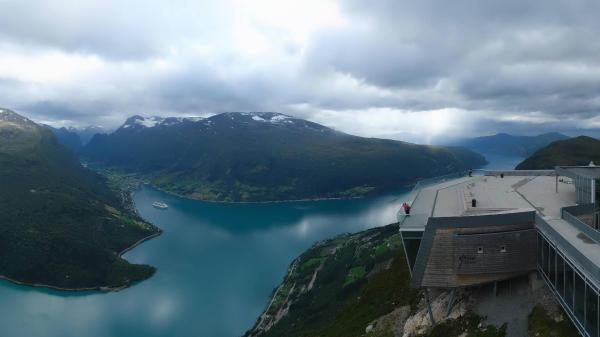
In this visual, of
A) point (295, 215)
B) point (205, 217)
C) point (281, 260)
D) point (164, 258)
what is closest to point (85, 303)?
point (164, 258)

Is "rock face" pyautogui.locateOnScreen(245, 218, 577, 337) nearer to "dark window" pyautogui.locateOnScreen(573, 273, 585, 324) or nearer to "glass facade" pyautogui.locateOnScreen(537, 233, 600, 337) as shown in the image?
"glass facade" pyautogui.locateOnScreen(537, 233, 600, 337)

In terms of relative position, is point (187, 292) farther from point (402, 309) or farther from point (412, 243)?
point (412, 243)

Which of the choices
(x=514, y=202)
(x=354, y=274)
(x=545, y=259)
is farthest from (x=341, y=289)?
(x=545, y=259)

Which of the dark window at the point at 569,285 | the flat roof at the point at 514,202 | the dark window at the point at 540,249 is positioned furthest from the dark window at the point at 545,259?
the dark window at the point at 569,285

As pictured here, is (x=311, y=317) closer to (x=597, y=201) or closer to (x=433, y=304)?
(x=433, y=304)

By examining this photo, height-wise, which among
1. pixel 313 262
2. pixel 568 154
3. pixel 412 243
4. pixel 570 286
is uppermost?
pixel 568 154

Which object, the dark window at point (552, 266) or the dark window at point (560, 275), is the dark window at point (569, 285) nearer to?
the dark window at point (560, 275)
